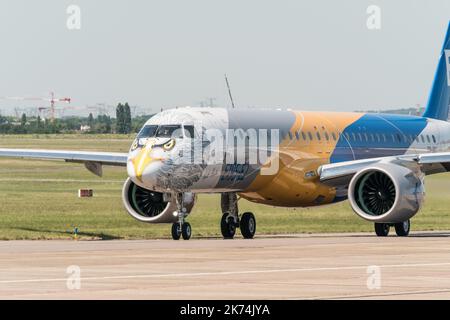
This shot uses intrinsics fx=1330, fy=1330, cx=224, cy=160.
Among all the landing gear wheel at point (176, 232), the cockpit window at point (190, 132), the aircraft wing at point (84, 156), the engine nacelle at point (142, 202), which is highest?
the cockpit window at point (190, 132)

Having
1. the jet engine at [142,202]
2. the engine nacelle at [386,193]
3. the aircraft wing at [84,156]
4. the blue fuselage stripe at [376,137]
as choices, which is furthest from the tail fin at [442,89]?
the aircraft wing at [84,156]

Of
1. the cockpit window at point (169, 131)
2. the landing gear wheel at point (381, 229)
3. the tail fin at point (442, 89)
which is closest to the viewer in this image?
the cockpit window at point (169, 131)

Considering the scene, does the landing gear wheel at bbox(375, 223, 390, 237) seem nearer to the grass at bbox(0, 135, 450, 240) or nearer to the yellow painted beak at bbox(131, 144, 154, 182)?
the grass at bbox(0, 135, 450, 240)

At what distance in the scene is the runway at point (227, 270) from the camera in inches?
848

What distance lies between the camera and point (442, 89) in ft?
179

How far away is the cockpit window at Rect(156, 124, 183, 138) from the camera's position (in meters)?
39.5

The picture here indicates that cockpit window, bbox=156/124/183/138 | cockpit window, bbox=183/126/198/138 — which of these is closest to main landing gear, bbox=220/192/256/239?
cockpit window, bbox=183/126/198/138

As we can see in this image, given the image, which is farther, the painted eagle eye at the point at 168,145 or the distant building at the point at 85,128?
the distant building at the point at 85,128

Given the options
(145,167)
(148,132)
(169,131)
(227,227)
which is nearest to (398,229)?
(227,227)

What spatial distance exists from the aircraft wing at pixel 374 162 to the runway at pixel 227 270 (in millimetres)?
5193

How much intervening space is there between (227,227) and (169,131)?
5350 mm

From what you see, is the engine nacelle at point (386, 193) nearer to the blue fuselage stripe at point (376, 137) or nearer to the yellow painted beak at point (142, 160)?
the blue fuselage stripe at point (376, 137)

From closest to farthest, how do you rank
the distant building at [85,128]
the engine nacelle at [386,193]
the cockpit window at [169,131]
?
the cockpit window at [169,131] → the engine nacelle at [386,193] → the distant building at [85,128]

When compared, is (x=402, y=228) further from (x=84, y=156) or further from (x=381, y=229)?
(x=84, y=156)
